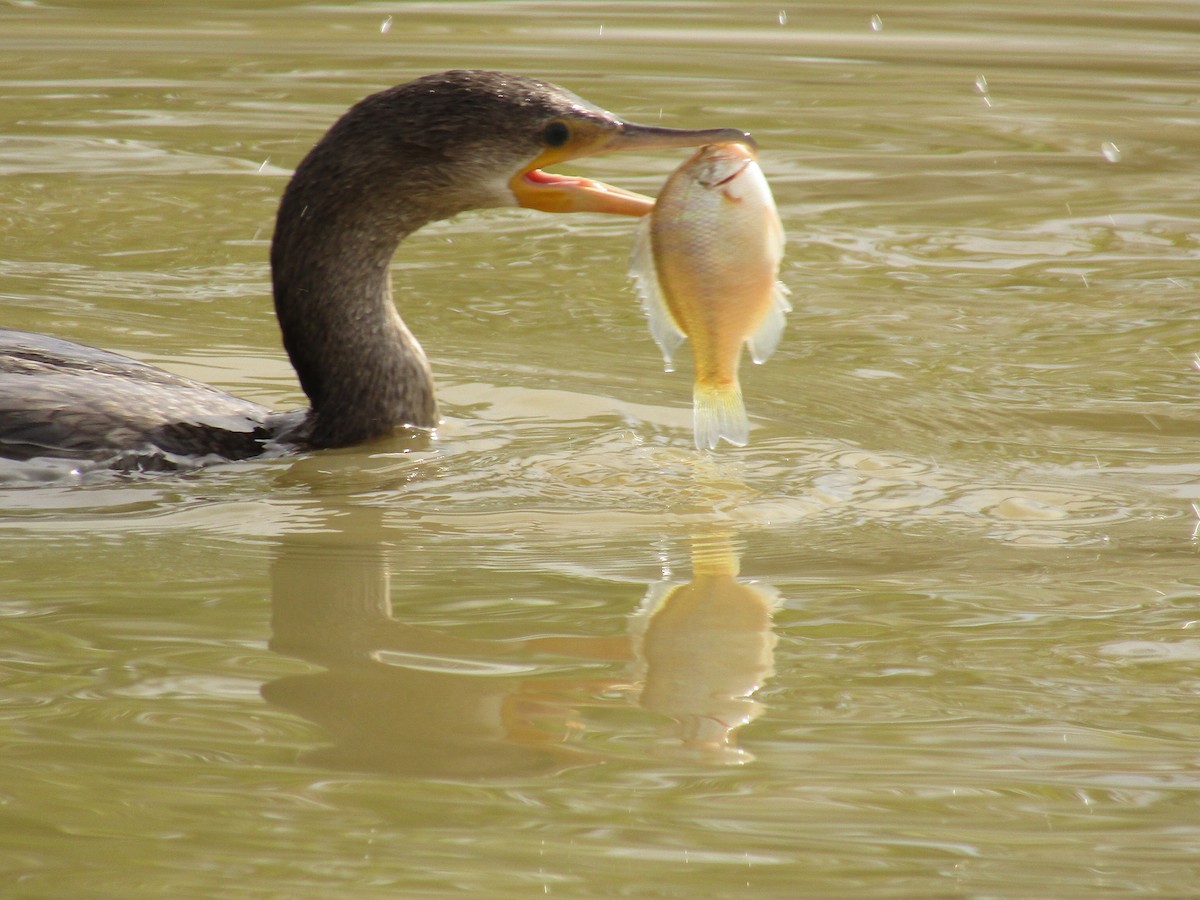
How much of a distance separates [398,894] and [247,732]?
0.61m

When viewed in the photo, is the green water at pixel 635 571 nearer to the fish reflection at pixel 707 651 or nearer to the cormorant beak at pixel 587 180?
the fish reflection at pixel 707 651

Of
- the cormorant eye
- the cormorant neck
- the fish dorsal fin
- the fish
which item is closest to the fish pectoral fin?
the fish

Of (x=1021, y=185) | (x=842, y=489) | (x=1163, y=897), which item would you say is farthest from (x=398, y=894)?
(x=1021, y=185)

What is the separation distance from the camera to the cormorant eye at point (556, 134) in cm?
489

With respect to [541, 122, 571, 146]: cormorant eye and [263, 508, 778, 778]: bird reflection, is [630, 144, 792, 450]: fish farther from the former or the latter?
[541, 122, 571, 146]: cormorant eye

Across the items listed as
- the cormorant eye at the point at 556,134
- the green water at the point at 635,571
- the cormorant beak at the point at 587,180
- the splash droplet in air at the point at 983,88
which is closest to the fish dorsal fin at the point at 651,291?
the cormorant beak at the point at 587,180

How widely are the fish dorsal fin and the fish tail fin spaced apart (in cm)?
12

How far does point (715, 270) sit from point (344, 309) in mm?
1416

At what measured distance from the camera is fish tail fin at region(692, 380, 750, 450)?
422cm

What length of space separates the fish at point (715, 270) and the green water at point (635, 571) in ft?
1.19

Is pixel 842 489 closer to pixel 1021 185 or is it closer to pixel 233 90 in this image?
pixel 1021 185

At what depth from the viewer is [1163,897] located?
2682 mm

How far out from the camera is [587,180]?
477cm

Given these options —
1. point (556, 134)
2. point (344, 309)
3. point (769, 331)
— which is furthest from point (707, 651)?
point (344, 309)
